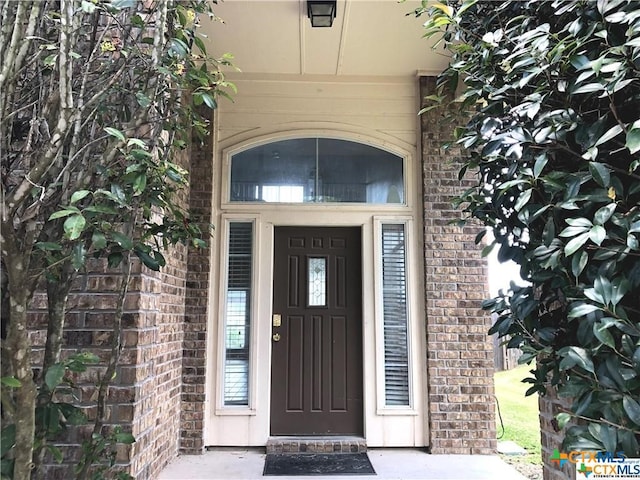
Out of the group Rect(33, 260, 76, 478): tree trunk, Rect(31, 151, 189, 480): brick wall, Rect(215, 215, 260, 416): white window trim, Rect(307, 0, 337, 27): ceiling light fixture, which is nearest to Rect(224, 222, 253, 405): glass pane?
Rect(215, 215, 260, 416): white window trim

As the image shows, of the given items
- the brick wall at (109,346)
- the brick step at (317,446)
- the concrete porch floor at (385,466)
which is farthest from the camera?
the brick step at (317,446)

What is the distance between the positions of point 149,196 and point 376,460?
2783 millimetres

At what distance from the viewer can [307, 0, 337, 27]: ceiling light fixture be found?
287 centimetres

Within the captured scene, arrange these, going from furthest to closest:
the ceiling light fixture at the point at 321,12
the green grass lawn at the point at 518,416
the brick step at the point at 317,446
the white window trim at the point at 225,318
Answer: the green grass lawn at the point at 518,416 → the white window trim at the point at 225,318 → the brick step at the point at 317,446 → the ceiling light fixture at the point at 321,12

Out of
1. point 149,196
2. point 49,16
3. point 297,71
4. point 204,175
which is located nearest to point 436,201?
point 297,71

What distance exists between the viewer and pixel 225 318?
12.3ft

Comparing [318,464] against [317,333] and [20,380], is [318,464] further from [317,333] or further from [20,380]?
[20,380]

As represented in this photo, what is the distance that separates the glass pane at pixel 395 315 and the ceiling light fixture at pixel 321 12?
1.78 meters

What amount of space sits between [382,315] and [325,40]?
7.74 ft

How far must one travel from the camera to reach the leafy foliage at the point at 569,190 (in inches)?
47.4

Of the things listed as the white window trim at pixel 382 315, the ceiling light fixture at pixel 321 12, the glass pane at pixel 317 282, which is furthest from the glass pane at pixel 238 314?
the ceiling light fixture at pixel 321 12

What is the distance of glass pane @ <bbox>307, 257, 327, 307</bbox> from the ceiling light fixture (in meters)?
1.94

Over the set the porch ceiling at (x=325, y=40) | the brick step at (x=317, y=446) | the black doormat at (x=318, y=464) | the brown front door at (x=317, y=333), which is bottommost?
the black doormat at (x=318, y=464)

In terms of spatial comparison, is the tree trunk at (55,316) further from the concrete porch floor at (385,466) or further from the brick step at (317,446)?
the brick step at (317,446)
